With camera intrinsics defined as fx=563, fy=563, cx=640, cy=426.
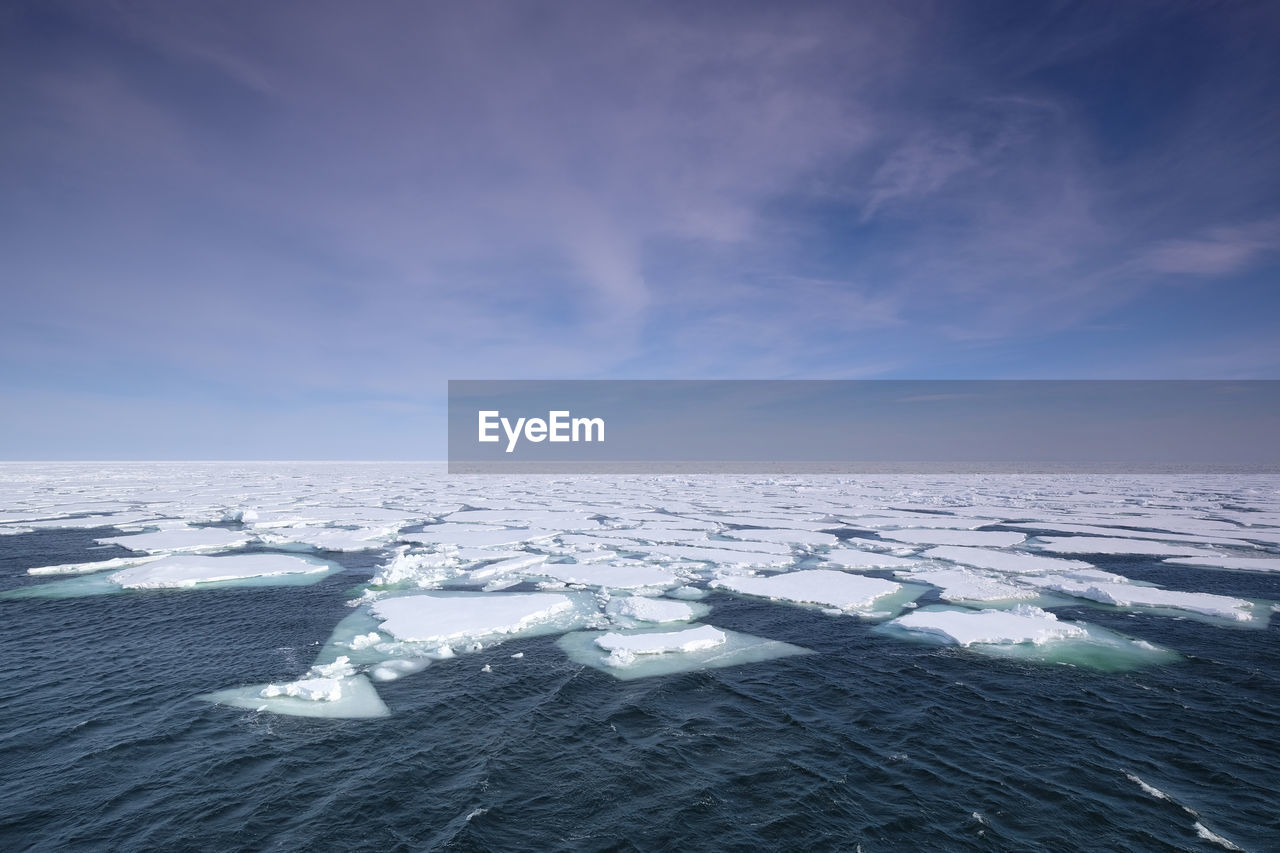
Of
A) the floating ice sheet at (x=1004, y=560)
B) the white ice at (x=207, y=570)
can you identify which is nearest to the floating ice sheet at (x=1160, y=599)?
the floating ice sheet at (x=1004, y=560)

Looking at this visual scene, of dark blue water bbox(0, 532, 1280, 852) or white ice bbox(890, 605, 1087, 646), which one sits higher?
white ice bbox(890, 605, 1087, 646)

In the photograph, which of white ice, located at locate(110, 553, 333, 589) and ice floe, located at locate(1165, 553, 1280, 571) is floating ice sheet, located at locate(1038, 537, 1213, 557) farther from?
white ice, located at locate(110, 553, 333, 589)

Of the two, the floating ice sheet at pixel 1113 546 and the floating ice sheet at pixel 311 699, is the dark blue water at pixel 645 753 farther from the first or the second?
the floating ice sheet at pixel 1113 546

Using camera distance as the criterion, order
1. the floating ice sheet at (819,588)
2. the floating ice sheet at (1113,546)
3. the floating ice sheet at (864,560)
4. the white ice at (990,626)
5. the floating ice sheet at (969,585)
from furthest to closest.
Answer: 1. the floating ice sheet at (1113,546)
2. the floating ice sheet at (864,560)
3. the floating ice sheet at (969,585)
4. the floating ice sheet at (819,588)
5. the white ice at (990,626)

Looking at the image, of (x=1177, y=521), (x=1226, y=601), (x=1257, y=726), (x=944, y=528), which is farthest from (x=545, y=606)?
(x=1177, y=521)

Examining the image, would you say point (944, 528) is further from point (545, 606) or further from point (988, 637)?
point (545, 606)

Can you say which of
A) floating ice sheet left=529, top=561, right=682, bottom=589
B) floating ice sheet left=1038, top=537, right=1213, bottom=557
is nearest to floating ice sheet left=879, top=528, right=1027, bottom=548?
floating ice sheet left=1038, top=537, right=1213, bottom=557
